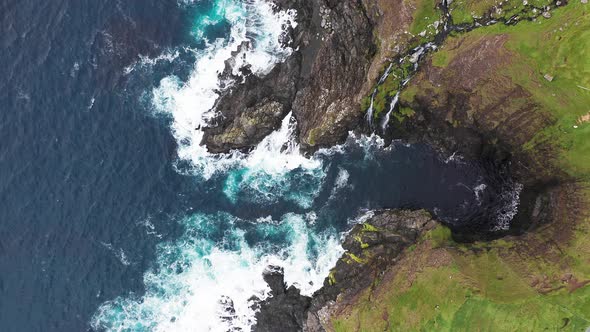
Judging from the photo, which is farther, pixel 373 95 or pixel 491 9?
pixel 373 95

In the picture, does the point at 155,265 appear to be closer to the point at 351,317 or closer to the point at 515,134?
the point at 351,317

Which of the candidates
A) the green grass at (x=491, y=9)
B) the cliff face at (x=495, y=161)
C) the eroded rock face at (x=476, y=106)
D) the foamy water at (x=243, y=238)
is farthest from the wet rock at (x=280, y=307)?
the green grass at (x=491, y=9)

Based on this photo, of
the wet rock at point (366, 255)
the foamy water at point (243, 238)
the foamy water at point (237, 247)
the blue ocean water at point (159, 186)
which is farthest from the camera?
the foamy water at point (237, 247)

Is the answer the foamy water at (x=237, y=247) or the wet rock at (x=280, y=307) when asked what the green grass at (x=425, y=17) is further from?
the wet rock at (x=280, y=307)

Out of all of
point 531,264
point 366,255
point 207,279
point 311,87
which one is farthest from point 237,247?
point 531,264

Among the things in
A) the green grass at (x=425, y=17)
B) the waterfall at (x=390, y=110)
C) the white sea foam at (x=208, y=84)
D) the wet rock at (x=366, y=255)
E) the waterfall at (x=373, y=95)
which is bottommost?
the wet rock at (x=366, y=255)

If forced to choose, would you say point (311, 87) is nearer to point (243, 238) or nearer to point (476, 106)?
point (476, 106)
